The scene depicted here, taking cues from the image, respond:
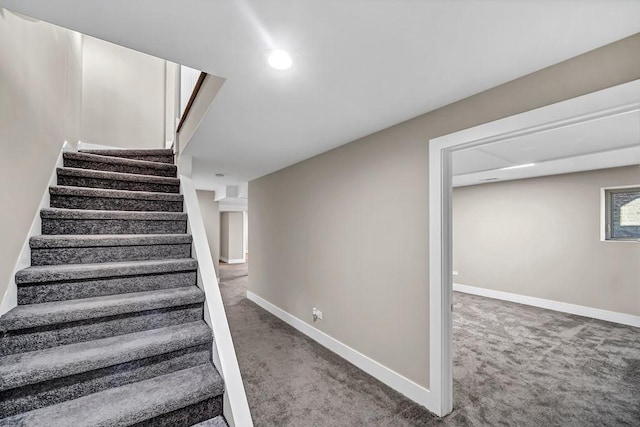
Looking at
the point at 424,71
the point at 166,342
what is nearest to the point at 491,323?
the point at 424,71

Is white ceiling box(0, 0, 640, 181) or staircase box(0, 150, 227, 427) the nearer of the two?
white ceiling box(0, 0, 640, 181)

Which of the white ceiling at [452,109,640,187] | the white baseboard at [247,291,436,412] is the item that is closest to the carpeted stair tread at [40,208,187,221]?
the white baseboard at [247,291,436,412]

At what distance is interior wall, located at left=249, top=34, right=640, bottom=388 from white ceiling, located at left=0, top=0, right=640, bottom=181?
123mm

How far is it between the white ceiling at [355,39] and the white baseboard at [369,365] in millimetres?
Result: 2074

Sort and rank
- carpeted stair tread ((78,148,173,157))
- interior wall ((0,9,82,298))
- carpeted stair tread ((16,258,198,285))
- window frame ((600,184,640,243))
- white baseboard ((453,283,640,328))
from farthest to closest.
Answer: window frame ((600,184,640,243)) < white baseboard ((453,283,640,328)) < carpeted stair tread ((78,148,173,157)) < carpeted stair tread ((16,258,198,285)) < interior wall ((0,9,82,298))

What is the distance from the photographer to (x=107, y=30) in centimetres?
120

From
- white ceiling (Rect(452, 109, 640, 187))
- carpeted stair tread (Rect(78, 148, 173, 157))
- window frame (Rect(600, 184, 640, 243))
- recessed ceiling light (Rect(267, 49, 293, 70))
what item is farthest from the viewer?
window frame (Rect(600, 184, 640, 243))

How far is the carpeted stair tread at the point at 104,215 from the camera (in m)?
1.98

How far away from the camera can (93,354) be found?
1400 millimetres

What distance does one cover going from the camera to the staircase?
4.16ft

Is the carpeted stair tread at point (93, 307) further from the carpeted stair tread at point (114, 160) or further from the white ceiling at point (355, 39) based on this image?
the carpeted stair tread at point (114, 160)

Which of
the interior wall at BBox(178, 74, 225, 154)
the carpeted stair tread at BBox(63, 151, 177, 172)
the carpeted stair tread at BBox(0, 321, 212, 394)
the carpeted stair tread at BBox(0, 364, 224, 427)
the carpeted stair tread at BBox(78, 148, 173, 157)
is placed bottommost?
the carpeted stair tread at BBox(0, 364, 224, 427)

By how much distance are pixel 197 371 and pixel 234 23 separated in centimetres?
174

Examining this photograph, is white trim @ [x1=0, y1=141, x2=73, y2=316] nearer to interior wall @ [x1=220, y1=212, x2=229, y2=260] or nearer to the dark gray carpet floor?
the dark gray carpet floor
